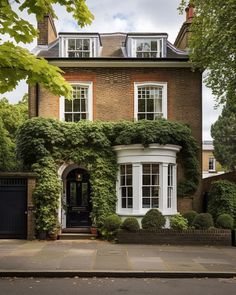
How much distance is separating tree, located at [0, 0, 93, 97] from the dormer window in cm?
1252

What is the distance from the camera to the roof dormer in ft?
73.1

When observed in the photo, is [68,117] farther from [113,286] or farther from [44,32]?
[113,286]

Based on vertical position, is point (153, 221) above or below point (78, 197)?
below

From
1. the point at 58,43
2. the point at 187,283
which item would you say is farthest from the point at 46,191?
the point at 187,283

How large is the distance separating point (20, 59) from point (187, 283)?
6.19 meters

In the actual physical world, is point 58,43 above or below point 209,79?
above

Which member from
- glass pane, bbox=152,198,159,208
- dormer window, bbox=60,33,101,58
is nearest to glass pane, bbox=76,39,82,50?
dormer window, bbox=60,33,101,58

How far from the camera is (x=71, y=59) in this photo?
21.1 m

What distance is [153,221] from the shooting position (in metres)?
18.1

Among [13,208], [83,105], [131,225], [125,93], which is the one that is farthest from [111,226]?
[125,93]

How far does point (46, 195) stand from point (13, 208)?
149 cm

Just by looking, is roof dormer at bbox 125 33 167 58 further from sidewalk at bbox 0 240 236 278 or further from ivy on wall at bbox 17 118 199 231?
sidewalk at bbox 0 240 236 278

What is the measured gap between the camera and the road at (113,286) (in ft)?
31.6

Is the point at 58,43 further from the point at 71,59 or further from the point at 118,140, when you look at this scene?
the point at 118,140
